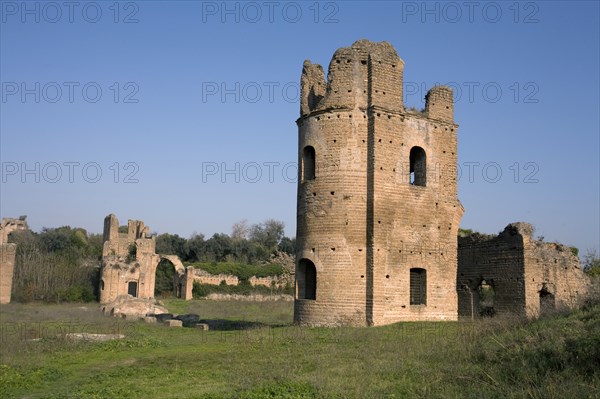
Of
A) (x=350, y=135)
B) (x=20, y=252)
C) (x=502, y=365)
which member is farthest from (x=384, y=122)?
(x=20, y=252)

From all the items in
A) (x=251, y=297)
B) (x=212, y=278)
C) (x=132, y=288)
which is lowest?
(x=251, y=297)

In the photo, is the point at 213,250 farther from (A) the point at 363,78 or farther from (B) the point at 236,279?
(A) the point at 363,78

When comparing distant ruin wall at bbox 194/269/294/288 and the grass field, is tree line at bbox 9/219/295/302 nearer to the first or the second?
distant ruin wall at bbox 194/269/294/288

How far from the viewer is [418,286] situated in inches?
736

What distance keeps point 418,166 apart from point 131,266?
27.5 m

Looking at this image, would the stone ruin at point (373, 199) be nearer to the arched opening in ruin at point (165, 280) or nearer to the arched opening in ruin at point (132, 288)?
the arched opening in ruin at point (132, 288)

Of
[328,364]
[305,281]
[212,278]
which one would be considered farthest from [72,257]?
[328,364]

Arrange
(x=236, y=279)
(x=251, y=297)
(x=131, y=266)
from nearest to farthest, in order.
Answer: (x=131, y=266), (x=251, y=297), (x=236, y=279)

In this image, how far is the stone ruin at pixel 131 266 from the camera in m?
40.2

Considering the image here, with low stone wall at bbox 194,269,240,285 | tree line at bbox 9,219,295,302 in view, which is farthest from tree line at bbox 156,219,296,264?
low stone wall at bbox 194,269,240,285

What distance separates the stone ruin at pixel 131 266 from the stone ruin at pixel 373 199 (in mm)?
24187

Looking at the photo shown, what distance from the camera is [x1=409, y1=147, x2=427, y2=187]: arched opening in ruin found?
1932cm

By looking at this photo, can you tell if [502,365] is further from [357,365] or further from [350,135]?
[350,135]

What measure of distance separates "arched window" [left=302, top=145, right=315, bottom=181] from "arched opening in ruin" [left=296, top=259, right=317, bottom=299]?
2.88 meters
